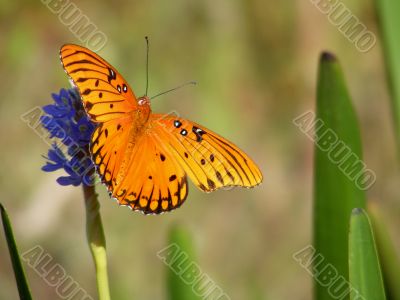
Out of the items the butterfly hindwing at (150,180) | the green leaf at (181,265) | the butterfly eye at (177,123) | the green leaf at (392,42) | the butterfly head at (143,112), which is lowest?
the green leaf at (181,265)

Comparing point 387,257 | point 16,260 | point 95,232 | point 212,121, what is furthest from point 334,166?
point 212,121

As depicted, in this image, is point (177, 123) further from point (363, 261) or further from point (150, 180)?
point (363, 261)

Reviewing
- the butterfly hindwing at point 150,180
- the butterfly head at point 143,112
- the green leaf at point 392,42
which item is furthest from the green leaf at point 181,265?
the green leaf at point 392,42

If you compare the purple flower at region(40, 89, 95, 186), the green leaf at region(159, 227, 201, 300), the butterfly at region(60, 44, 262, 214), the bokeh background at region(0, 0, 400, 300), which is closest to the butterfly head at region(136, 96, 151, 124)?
the butterfly at region(60, 44, 262, 214)

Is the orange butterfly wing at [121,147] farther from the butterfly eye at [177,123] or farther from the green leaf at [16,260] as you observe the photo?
the green leaf at [16,260]

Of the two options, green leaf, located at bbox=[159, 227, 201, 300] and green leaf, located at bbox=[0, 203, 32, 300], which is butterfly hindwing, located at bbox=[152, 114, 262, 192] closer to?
green leaf, located at bbox=[159, 227, 201, 300]

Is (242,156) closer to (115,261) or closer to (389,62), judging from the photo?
(389,62)
